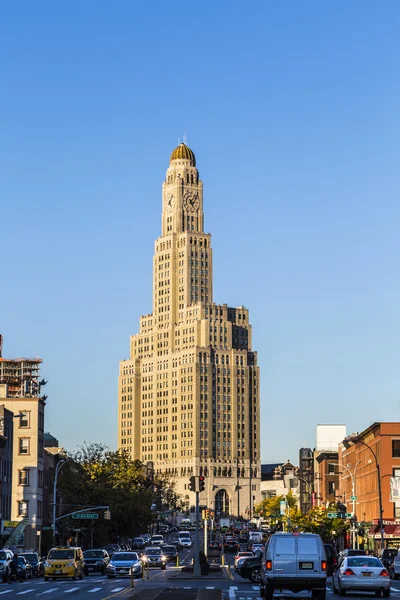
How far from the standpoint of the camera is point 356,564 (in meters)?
46.7

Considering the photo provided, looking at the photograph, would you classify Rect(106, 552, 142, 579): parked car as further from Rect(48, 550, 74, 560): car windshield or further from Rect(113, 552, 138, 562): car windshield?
Rect(48, 550, 74, 560): car windshield

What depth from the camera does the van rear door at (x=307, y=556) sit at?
37.4 meters

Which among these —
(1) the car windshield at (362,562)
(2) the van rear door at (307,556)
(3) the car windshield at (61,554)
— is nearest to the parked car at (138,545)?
(3) the car windshield at (61,554)

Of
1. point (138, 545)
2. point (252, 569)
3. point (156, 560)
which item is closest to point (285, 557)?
point (252, 569)

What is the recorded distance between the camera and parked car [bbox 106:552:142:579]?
6938cm

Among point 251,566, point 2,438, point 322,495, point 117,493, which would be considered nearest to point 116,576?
point 251,566

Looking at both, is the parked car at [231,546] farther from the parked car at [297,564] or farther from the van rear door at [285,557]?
the van rear door at [285,557]

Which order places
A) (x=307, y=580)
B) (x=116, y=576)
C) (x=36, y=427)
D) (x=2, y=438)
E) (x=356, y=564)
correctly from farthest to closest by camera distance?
(x=36, y=427), (x=2, y=438), (x=116, y=576), (x=356, y=564), (x=307, y=580)

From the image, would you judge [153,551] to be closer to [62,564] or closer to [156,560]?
[156,560]

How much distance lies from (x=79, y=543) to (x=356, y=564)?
9682 cm

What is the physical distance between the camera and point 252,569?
62.8 m

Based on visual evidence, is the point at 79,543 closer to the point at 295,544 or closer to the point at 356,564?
the point at 356,564

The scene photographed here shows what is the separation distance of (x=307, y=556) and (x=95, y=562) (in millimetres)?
40795

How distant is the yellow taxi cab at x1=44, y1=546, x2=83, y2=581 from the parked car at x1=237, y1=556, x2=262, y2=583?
9.65 m
